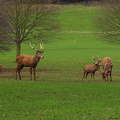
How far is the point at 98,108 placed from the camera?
15867 millimetres

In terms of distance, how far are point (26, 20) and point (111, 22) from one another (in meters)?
6.53

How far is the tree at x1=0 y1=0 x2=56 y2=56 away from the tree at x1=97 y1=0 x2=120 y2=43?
13.3 feet

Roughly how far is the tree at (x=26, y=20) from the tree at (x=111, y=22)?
405 cm

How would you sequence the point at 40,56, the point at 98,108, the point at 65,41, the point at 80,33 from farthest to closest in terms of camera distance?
the point at 80,33, the point at 65,41, the point at 40,56, the point at 98,108

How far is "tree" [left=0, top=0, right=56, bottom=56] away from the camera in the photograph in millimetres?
42312

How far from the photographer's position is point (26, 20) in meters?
42.7

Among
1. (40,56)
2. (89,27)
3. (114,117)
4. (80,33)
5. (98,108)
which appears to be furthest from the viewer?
(89,27)

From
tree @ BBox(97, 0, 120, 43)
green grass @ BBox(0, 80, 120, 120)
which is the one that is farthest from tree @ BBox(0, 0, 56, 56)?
green grass @ BBox(0, 80, 120, 120)

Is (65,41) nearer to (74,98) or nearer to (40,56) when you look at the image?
(40,56)

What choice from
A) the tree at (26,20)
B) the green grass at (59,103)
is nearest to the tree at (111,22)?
the tree at (26,20)

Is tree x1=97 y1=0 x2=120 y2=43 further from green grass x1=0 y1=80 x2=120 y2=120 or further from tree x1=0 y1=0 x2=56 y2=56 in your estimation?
green grass x1=0 y1=80 x2=120 y2=120

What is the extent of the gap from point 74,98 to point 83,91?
2.41 meters

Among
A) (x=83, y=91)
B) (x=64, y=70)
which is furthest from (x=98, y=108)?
(x=64, y=70)

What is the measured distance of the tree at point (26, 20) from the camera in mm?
42312
